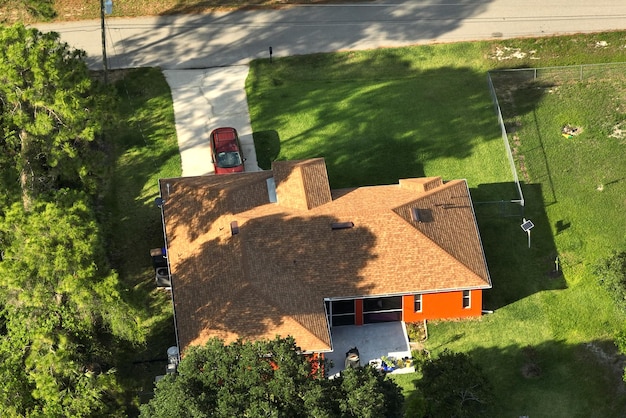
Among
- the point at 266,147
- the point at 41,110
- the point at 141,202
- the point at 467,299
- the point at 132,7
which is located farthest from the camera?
the point at 132,7

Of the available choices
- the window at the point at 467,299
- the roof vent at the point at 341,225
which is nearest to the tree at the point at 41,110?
the roof vent at the point at 341,225

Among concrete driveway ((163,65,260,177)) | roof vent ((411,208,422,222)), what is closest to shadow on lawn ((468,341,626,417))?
roof vent ((411,208,422,222))

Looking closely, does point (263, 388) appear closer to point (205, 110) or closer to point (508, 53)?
point (205, 110)

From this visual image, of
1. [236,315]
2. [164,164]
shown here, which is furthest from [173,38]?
[236,315]

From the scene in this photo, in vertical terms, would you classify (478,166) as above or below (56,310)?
above

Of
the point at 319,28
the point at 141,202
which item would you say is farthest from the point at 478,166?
the point at 141,202

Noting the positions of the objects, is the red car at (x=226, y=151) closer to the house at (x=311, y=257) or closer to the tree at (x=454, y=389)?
the house at (x=311, y=257)
